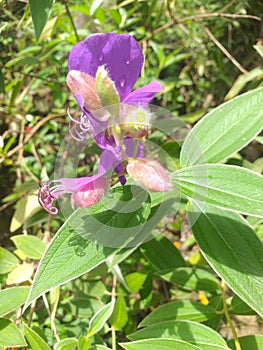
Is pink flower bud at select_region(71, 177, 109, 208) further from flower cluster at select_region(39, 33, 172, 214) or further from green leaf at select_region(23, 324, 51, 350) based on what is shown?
green leaf at select_region(23, 324, 51, 350)

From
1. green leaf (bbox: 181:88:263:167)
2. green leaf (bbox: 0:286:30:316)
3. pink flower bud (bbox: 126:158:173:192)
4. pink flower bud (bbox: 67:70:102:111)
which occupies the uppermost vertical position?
pink flower bud (bbox: 67:70:102:111)

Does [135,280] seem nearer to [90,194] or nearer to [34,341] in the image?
[34,341]

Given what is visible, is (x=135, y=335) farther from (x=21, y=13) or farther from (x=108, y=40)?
(x=21, y=13)

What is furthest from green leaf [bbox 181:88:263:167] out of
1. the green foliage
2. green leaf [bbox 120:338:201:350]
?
green leaf [bbox 120:338:201:350]

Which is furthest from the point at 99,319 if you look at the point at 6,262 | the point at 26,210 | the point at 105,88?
the point at 105,88

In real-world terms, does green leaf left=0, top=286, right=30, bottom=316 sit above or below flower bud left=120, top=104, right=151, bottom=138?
below

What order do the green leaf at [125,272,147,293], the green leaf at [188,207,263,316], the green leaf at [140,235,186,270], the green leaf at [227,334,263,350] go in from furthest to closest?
the green leaf at [125,272,147,293]
the green leaf at [140,235,186,270]
the green leaf at [227,334,263,350]
the green leaf at [188,207,263,316]
